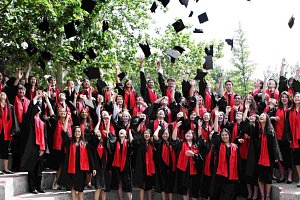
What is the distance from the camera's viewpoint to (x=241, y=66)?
3522 centimetres

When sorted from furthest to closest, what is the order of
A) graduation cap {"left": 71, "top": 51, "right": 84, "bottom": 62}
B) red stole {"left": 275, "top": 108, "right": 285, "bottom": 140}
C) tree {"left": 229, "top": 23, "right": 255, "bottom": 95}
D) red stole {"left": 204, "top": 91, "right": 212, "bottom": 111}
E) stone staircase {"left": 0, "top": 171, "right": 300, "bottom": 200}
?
tree {"left": 229, "top": 23, "right": 255, "bottom": 95}, graduation cap {"left": 71, "top": 51, "right": 84, "bottom": 62}, red stole {"left": 204, "top": 91, "right": 212, "bottom": 111}, red stole {"left": 275, "top": 108, "right": 285, "bottom": 140}, stone staircase {"left": 0, "top": 171, "right": 300, "bottom": 200}

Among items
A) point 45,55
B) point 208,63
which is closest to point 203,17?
point 208,63

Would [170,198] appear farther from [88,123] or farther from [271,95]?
[271,95]

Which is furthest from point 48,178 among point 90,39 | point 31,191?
point 90,39

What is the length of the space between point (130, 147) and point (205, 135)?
1.33 metres

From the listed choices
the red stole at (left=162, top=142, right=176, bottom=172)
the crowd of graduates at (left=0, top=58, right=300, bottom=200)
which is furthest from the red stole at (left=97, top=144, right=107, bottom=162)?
the red stole at (left=162, top=142, right=176, bottom=172)

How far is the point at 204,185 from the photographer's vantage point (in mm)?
7855

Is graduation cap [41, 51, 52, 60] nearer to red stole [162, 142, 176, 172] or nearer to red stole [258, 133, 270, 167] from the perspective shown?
red stole [162, 142, 176, 172]

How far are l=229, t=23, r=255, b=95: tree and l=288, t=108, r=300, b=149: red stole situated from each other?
1087 inches

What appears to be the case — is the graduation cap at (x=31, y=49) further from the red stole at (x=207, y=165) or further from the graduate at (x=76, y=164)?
the red stole at (x=207, y=165)

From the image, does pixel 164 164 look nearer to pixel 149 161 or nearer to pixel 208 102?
pixel 149 161

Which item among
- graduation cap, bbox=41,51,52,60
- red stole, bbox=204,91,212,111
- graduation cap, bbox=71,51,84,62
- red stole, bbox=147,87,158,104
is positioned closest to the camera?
red stole, bbox=204,91,212,111

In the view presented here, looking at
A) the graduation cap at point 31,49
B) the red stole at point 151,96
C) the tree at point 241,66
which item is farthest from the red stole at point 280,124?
the tree at point 241,66

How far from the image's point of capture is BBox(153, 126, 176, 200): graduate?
8.05 meters
